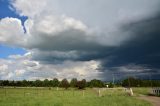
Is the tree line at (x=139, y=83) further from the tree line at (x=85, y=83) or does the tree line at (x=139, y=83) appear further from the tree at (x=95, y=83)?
the tree at (x=95, y=83)

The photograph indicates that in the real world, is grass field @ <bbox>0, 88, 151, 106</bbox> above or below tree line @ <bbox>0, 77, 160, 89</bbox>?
below

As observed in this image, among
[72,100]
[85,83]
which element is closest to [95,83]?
[85,83]

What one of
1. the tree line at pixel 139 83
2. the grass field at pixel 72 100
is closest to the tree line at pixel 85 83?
the tree line at pixel 139 83

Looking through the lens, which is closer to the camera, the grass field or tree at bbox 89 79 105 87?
the grass field

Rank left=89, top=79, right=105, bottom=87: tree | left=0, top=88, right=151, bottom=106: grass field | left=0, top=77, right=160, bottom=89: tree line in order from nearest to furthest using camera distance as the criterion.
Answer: left=0, top=88, right=151, bottom=106: grass field, left=0, top=77, right=160, bottom=89: tree line, left=89, top=79, right=105, bottom=87: tree

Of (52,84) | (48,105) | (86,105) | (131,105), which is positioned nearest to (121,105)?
(131,105)

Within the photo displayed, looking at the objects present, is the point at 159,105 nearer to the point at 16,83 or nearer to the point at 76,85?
the point at 76,85

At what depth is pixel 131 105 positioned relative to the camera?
24766mm

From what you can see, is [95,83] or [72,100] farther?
[95,83]

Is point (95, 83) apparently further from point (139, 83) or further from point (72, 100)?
point (72, 100)

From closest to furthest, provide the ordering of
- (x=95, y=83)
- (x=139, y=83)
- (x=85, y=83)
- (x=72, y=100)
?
(x=72, y=100) < (x=85, y=83) < (x=139, y=83) < (x=95, y=83)

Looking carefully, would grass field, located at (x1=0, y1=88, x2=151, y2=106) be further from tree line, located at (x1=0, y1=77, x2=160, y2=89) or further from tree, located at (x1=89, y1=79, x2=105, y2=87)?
tree, located at (x1=89, y1=79, x2=105, y2=87)

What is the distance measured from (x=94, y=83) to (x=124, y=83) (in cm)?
1844

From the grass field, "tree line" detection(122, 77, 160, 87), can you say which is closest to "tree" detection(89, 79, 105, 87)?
"tree line" detection(122, 77, 160, 87)
